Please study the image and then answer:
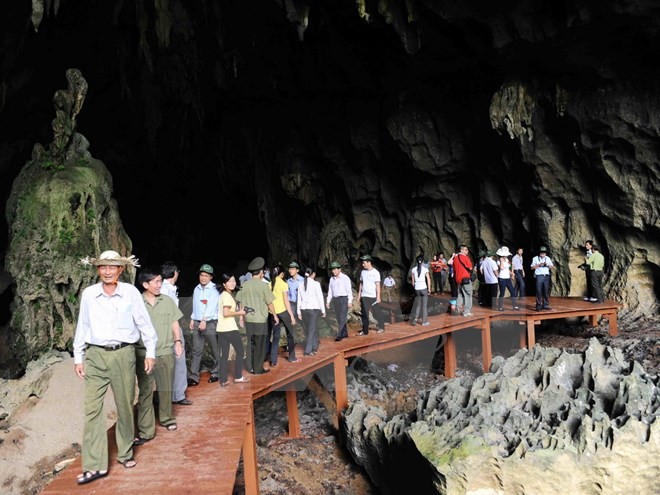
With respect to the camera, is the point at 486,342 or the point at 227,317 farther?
the point at 486,342

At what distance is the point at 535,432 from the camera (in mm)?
5117

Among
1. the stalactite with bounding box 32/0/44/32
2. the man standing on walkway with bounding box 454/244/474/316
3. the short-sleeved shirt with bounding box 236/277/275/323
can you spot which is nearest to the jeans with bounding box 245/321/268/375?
the short-sleeved shirt with bounding box 236/277/275/323

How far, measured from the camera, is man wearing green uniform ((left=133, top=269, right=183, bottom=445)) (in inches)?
192

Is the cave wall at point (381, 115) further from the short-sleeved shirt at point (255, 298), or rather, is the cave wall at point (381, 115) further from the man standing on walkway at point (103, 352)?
the man standing on walkway at point (103, 352)

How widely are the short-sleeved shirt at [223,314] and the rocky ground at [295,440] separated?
7.46 ft

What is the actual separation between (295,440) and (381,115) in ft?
35.4

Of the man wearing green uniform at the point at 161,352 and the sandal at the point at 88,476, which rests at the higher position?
the man wearing green uniform at the point at 161,352

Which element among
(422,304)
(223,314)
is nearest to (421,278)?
(422,304)

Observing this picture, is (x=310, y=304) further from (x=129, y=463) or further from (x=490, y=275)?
(x=490, y=275)

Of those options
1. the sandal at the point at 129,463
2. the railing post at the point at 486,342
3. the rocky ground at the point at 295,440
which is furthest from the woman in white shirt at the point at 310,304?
the railing post at the point at 486,342

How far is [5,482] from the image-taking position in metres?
6.95

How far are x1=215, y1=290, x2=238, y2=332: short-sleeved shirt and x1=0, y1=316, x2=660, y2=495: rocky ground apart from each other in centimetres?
227

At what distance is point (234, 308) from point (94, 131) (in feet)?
46.9

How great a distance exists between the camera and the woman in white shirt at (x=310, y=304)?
7.96m
